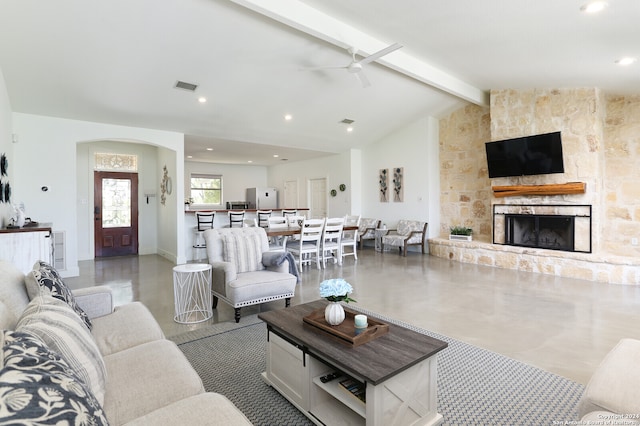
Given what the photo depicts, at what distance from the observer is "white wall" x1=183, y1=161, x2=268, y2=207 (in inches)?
446

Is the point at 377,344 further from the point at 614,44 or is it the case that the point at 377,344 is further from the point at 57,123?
the point at 57,123

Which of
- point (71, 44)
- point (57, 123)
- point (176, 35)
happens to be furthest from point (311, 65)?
point (57, 123)

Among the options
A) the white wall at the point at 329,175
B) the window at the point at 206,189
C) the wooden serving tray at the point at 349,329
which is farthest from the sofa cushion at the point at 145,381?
the window at the point at 206,189

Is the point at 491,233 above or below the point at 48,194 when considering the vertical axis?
below

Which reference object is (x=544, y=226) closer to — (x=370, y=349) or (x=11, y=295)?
(x=370, y=349)

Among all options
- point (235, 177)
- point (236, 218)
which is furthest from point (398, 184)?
point (235, 177)

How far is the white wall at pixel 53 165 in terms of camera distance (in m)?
5.13

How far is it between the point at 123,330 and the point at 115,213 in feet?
21.1

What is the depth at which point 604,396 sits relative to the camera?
1.37 metres

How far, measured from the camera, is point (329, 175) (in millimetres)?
9852

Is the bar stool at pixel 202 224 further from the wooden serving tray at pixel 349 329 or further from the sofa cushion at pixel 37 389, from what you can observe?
the sofa cushion at pixel 37 389

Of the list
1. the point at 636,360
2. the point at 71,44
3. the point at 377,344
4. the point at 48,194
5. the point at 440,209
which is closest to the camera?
the point at 636,360

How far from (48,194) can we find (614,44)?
7.98 m

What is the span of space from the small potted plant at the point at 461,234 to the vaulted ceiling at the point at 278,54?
2.66 meters
